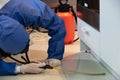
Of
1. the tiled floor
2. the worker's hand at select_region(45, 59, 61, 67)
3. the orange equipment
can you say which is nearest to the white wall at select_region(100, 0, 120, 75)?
the tiled floor

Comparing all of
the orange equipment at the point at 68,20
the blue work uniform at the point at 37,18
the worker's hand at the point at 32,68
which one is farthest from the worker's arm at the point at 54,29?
the orange equipment at the point at 68,20

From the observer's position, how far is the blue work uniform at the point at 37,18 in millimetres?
1356

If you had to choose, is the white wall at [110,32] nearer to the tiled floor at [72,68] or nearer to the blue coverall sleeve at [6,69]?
the tiled floor at [72,68]

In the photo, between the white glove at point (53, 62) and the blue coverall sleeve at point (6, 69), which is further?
the white glove at point (53, 62)

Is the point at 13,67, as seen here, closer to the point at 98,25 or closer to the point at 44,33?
the point at 98,25

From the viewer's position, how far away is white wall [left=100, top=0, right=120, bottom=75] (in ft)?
3.44

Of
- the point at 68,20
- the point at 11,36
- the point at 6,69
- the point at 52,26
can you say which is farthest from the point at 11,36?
the point at 68,20

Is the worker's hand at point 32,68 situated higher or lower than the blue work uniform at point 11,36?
lower

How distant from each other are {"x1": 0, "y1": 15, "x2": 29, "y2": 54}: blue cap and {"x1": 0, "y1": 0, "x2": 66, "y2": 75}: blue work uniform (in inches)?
6.1

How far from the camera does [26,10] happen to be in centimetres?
137

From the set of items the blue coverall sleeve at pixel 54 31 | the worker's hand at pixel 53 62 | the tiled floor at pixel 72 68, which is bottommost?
the tiled floor at pixel 72 68

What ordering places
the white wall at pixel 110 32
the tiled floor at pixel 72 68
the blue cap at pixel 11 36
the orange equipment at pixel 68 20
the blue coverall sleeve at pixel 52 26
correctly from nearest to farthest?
the white wall at pixel 110 32 < the blue cap at pixel 11 36 < the tiled floor at pixel 72 68 < the blue coverall sleeve at pixel 52 26 < the orange equipment at pixel 68 20

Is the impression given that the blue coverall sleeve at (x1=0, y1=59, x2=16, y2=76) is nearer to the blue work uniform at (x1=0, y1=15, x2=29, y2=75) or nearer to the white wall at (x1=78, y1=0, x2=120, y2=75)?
the blue work uniform at (x1=0, y1=15, x2=29, y2=75)

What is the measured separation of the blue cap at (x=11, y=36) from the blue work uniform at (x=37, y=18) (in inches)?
6.1
